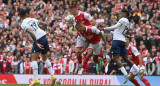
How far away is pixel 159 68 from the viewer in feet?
73.5

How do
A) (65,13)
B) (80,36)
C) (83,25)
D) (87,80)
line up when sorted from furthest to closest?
(65,13) < (87,80) < (80,36) < (83,25)

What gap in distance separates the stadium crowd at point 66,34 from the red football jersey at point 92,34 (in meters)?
5.91

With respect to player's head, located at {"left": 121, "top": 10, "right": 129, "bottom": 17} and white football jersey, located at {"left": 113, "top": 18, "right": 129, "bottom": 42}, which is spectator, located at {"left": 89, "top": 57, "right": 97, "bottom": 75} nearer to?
white football jersey, located at {"left": 113, "top": 18, "right": 129, "bottom": 42}

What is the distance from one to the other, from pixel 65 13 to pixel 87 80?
24.0 feet

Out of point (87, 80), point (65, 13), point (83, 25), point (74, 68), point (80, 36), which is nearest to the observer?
point (83, 25)

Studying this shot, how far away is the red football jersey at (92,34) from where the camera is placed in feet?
51.0

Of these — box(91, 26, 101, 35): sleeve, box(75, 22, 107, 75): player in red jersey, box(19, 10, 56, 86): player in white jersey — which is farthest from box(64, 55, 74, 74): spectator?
box(19, 10, 56, 86): player in white jersey

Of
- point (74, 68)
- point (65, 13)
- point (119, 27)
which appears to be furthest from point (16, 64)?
point (119, 27)

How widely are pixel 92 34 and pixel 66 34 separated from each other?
9.45 meters

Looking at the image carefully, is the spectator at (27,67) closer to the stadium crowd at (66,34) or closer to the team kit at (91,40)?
the stadium crowd at (66,34)

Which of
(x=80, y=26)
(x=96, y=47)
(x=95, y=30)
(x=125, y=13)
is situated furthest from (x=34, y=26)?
(x=125, y=13)

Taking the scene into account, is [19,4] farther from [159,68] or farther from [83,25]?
[83,25]

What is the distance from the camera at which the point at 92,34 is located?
16219mm

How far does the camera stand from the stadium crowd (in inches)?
907
